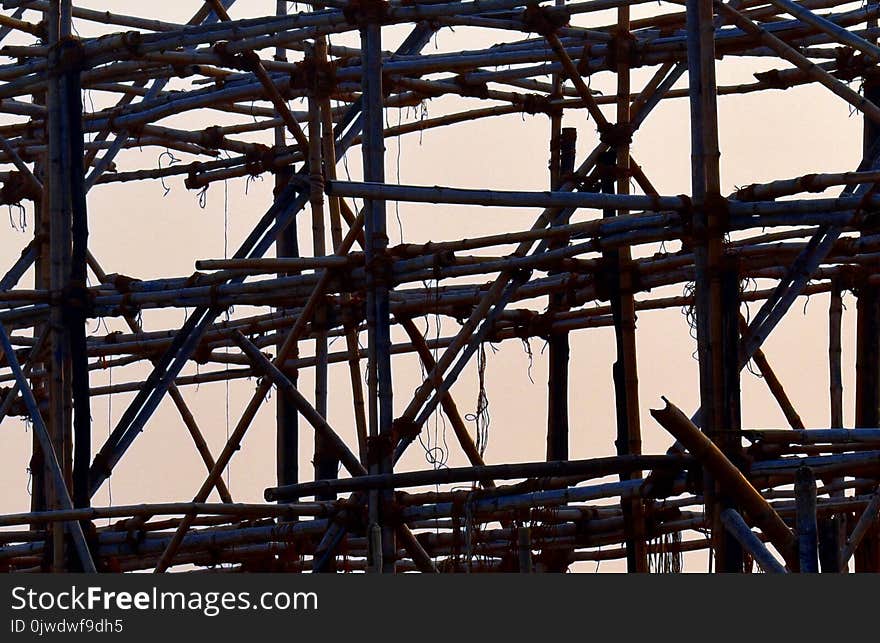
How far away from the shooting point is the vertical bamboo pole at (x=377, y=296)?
15602 millimetres

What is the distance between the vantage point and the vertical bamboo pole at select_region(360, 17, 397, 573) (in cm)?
1560

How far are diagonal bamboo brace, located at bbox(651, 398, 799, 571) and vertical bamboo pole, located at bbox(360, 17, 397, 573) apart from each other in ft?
14.5

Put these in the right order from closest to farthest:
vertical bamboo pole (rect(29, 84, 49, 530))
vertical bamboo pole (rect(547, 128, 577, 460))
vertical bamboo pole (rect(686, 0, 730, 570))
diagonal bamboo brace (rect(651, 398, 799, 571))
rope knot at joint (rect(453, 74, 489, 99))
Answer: diagonal bamboo brace (rect(651, 398, 799, 571)), vertical bamboo pole (rect(686, 0, 730, 570)), rope knot at joint (rect(453, 74, 489, 99)), vertical bamboo pole (rect(547, 128, 577, 460)), vertical bamboo pole (rect(29, 84, 49, 530))

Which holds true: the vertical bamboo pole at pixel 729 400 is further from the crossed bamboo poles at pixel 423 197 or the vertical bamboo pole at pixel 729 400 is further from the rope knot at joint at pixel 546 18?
the rope knot at joint at pixel 546 18

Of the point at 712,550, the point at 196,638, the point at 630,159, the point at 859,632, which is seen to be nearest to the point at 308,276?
the point at 630,159

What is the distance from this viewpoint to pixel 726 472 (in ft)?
37.0

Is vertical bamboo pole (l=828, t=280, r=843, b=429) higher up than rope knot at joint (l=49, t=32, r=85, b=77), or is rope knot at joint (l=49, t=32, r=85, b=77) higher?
rope knot at joint (l=49, t=32, r=85, b=77)

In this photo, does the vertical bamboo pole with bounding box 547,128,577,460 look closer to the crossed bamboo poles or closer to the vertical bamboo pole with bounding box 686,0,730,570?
the crossed bamboo poles

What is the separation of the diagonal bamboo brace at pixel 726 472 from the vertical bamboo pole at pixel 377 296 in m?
4.43

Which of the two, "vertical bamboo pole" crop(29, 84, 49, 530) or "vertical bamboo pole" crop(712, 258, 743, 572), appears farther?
"vertical bamboo pole" crop(29, 84, 49, 530)

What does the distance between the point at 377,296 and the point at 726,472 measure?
5173mm

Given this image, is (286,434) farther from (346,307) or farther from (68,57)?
(68,57)

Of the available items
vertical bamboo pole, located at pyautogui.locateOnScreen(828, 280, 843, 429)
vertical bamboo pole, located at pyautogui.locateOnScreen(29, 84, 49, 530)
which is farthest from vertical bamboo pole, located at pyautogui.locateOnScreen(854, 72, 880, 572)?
vertical bamboo pole, located at pyautogui.locateOnScreen(29, 84, 49, 530)

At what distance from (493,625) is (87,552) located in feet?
20.8
